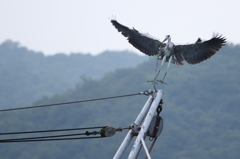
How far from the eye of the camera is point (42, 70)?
449 feet

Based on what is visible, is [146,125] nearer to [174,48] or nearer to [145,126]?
[145,126]

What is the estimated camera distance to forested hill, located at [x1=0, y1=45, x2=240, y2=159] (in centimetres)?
6769

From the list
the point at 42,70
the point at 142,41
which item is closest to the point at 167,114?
the point at 142,41

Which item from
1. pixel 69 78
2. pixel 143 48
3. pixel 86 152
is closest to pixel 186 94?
pixel 86 152

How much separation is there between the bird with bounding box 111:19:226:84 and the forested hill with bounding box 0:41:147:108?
85655mm

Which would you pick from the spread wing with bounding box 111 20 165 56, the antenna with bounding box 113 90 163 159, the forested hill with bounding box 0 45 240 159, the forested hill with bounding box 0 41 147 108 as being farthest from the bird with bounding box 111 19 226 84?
the forested hill with bounding box 0 41 147 108

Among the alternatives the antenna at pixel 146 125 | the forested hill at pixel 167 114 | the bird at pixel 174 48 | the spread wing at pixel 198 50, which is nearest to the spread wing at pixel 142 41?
the bird at pixel 174 48

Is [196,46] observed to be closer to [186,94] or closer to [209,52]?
[209,52]

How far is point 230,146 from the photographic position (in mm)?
66562

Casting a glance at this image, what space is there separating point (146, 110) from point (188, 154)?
177 ft

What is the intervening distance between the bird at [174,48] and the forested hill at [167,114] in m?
46.9

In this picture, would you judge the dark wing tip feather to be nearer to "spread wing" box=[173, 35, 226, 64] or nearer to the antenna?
Answer: "spread wing" box=[173, 35, 226, 64]

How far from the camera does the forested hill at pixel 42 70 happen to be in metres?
113

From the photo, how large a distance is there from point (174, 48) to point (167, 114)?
6103cm
